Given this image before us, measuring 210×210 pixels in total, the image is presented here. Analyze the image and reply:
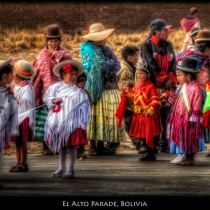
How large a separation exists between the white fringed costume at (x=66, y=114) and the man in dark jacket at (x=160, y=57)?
2.95 metres

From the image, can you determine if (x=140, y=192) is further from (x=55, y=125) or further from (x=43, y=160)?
→ (x=43, y=160)

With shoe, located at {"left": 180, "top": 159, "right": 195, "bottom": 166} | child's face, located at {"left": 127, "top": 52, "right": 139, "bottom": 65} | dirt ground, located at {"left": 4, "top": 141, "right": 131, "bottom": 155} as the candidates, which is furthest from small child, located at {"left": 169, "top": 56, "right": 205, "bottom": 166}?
dirt ground, located at {"left": 4, "top": 141, "right": 131, "bottom": 155}

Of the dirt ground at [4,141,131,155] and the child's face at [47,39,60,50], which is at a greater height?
the child's face at [47,39,60,50]

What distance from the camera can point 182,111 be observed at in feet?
54.6

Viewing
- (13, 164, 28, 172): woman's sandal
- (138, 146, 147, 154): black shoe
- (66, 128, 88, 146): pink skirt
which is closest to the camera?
(66, 128, 88, 146): pink skirt

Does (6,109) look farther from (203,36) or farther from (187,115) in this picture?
(203,36)

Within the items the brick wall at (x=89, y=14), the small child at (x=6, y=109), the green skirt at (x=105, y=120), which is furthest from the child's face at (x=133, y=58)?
the brick wall at (x=89, y=14)

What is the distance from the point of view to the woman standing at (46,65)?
17.9 m

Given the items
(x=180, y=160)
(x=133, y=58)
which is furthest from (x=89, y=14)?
(x=180, y=160)

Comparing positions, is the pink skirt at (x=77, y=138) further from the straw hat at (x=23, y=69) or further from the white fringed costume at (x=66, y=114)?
the straw hat at (x=23, y=69)

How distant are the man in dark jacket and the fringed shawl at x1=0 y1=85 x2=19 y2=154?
3730 mm

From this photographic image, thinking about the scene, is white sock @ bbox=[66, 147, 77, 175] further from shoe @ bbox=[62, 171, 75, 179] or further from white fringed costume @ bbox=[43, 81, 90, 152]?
white fringed costume @ bbox=[43, 81, 90, 152]

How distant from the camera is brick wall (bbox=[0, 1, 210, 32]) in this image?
1382 inches

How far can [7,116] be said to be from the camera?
1465 centimetres
